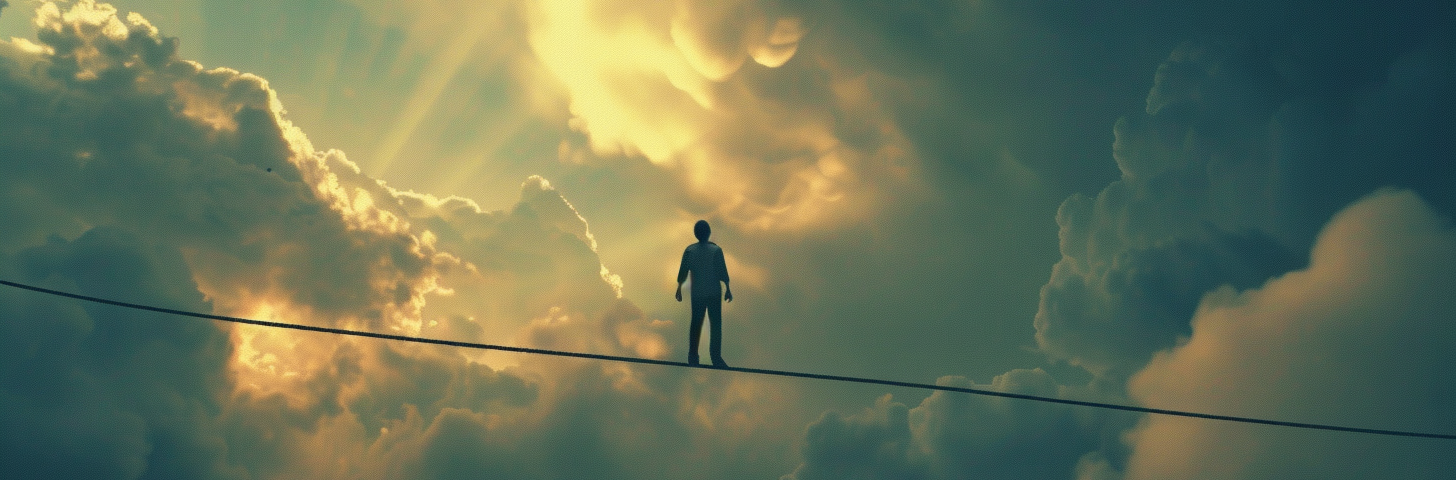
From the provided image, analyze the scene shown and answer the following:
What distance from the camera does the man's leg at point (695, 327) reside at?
11.5 metres

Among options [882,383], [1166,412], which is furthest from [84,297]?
[1166,412]

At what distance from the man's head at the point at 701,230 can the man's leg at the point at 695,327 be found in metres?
0.74

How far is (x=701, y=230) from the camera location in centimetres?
1138

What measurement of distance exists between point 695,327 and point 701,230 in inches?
45.5

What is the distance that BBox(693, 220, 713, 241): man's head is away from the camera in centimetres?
1131

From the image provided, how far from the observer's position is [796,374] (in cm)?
934

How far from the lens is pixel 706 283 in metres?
11.5

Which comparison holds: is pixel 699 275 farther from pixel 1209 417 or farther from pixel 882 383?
pixel 1209 417

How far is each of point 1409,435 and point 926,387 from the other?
18.1 feet

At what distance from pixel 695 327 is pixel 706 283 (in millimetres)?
547

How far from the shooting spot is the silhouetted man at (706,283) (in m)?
11.5

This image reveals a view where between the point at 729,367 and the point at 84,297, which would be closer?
the point at 84,297

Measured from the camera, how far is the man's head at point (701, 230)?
1131 centimetres

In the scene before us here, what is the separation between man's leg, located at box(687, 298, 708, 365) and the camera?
1150 centimetres
